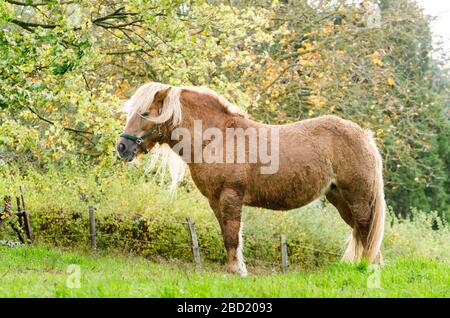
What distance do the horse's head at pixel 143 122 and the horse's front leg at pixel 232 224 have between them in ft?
3.62

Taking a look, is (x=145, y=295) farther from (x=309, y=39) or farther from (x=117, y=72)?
(x=309, y=39)

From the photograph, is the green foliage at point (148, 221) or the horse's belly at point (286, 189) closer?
the horse's belly at point (286, 189)

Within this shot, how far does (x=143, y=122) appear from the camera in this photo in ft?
22.6

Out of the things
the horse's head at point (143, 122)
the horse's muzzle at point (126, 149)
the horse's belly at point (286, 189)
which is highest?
the horse's head at point (143, 122)

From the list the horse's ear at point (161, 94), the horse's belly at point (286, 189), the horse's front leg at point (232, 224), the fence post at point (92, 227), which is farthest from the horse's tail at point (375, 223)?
the fence post at point (92, 227)

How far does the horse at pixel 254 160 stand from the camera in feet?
22.3

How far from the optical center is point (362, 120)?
58.4 feet

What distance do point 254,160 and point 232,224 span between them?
0.80 m

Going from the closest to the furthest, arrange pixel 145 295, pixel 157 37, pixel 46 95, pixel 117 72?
1. pixel 145 295
2. pixel 46 95
3. pixel 157 37
4. pixel 117 72

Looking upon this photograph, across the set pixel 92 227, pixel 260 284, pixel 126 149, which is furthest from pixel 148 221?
pixel 260 284

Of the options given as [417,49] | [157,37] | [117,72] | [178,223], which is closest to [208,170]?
[157,37]

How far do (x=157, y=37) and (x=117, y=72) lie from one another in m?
→ 5.39

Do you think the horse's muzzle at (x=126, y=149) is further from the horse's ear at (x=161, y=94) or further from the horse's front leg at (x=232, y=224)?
the horse's front leg at (x=232, y=224)

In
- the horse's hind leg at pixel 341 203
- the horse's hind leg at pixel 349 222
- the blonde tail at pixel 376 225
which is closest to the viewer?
the blonde tail at pixel 376 225
